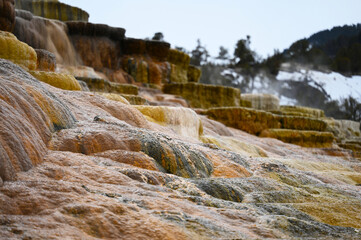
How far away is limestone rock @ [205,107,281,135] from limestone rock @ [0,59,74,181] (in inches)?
441

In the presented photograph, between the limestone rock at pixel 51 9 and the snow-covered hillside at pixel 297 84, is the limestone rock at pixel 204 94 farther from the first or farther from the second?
the snow-covered hillside at pixel 297 84

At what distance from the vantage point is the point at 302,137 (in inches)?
615

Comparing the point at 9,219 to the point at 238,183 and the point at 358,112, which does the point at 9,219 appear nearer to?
the point at 238,183

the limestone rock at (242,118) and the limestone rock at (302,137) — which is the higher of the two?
the limestone rock at (242,118)

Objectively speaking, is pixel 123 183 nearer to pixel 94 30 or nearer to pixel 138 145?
pixel 138 145

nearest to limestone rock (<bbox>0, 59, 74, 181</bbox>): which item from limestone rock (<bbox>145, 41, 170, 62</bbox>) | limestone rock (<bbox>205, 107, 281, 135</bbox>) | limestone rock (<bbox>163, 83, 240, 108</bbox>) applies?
limestone rock (<bbox>205, 107, 281, 135</bbox>)

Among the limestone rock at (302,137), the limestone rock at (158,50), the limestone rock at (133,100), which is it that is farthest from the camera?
the limestone rock at (158,50)

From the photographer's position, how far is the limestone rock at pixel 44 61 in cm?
916

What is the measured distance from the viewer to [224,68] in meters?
43.8

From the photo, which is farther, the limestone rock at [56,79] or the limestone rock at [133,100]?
the limestone rock at [133,100]

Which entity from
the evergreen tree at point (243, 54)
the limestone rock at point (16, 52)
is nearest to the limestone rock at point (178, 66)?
the limestone rock at point (16, 52)

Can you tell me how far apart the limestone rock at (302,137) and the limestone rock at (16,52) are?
10.0m

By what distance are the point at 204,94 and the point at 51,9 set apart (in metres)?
9.75

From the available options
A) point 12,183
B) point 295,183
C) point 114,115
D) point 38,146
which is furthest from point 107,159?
point 295,183
